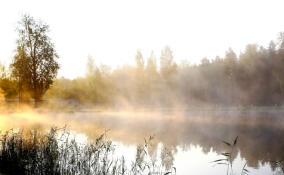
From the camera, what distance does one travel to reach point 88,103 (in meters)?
56.4

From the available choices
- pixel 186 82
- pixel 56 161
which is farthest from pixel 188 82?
pixel 56 161

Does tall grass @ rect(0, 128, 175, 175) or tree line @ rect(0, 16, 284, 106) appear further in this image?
tree line @ rect(0, 16, 284, 106)

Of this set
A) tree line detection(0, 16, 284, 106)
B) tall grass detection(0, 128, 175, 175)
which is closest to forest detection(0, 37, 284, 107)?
tree line detection(0, 16, 284, 106)

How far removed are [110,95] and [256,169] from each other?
49873 mm

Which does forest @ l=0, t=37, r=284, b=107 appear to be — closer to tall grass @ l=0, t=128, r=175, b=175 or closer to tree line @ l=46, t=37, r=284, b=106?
tree line @ l=46, t=37, r=284, b=106

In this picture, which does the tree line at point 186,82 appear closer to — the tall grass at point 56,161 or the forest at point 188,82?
the forest at point 188,82

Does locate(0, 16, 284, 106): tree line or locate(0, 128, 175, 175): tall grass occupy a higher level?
locate(0, 16, 284, 106): tree line

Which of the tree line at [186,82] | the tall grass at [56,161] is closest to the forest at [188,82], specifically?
the tree line at [186,82]

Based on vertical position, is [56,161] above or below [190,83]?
below

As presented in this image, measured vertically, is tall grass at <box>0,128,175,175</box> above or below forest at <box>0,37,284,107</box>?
below

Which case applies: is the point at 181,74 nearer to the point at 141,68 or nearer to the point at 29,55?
the point at 141,68

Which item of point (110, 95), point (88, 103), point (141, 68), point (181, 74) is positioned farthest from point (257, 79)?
point (88, 103)

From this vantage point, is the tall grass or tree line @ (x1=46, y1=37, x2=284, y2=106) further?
tree line @ (x1=46, y1=37, x2=284, y2=106)

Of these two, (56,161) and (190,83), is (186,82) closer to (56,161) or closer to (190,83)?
(190,83)
